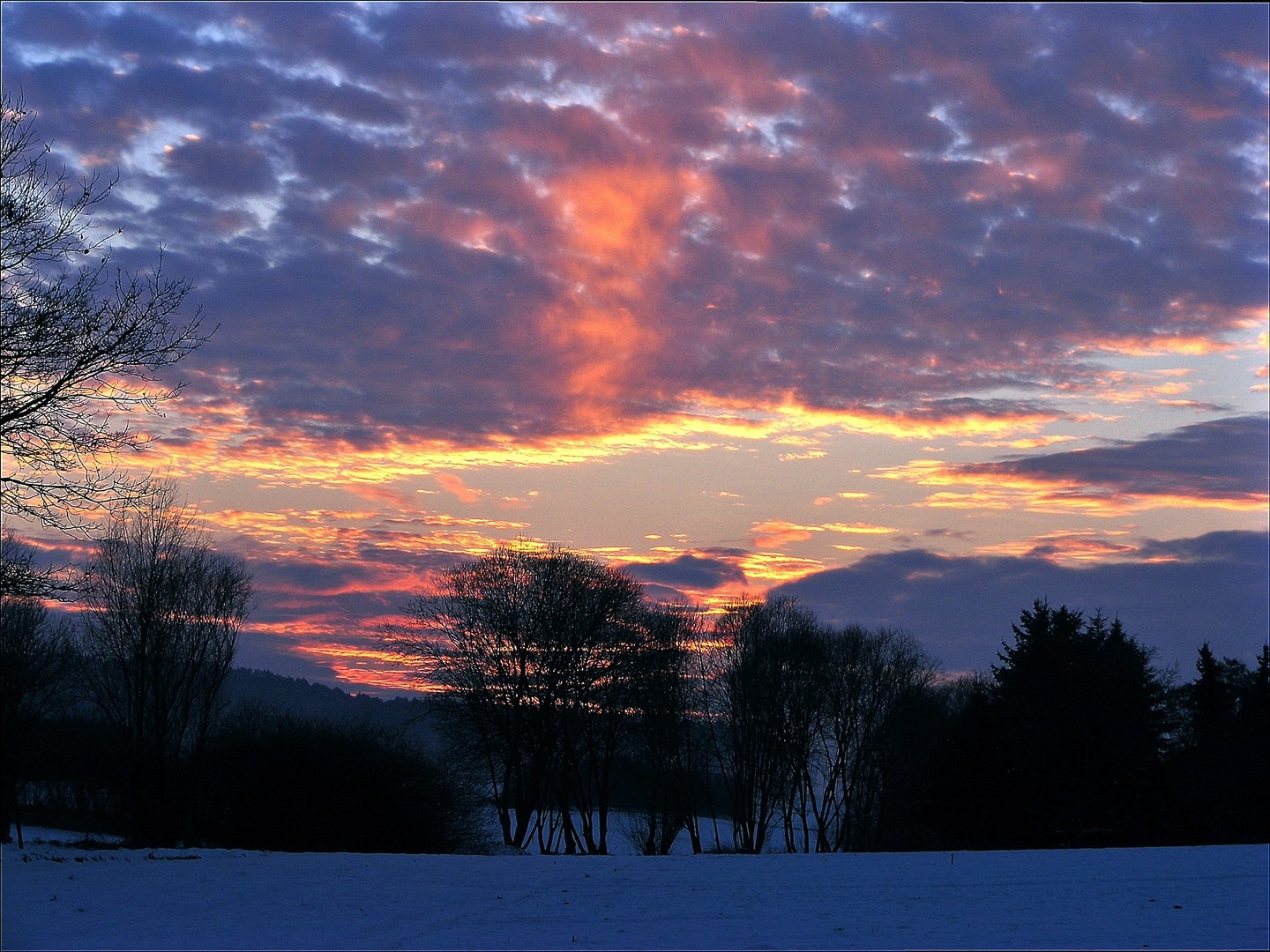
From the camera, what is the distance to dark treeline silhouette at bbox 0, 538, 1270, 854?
38.1 meters

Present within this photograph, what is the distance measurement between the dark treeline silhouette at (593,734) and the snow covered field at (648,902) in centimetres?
1316

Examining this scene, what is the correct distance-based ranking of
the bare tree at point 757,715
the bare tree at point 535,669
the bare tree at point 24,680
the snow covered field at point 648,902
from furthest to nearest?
1. the bare tree at point 757,715
2. the bare tree at point 535,669
3. the bare tree at point 24,680
4. the snow covered field at point 648,902

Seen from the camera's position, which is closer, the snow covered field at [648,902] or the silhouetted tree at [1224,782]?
the snow covered field at [648,902]

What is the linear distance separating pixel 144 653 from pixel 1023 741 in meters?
36.4

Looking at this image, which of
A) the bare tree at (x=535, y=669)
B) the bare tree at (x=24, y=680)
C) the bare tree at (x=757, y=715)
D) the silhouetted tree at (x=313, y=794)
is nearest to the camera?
the silhouetted tree at (x=313, y=794)

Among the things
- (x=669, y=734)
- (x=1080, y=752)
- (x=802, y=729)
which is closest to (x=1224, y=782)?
(x=1080, y=752)

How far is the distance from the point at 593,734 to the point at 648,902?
103 feet

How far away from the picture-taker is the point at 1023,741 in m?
42.8

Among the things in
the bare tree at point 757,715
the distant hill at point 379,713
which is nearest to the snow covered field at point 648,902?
the distant hill at point 379,713

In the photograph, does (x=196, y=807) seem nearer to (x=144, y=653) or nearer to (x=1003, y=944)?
(x=144, y=653)

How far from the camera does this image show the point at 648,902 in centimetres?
1775

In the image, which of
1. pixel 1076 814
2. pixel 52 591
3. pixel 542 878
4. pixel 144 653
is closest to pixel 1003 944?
pixel 542 878

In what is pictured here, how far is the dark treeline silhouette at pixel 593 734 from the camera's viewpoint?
38.1 meters

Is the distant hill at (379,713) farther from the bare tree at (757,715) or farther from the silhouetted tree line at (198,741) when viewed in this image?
the bare tree at (757,715)
